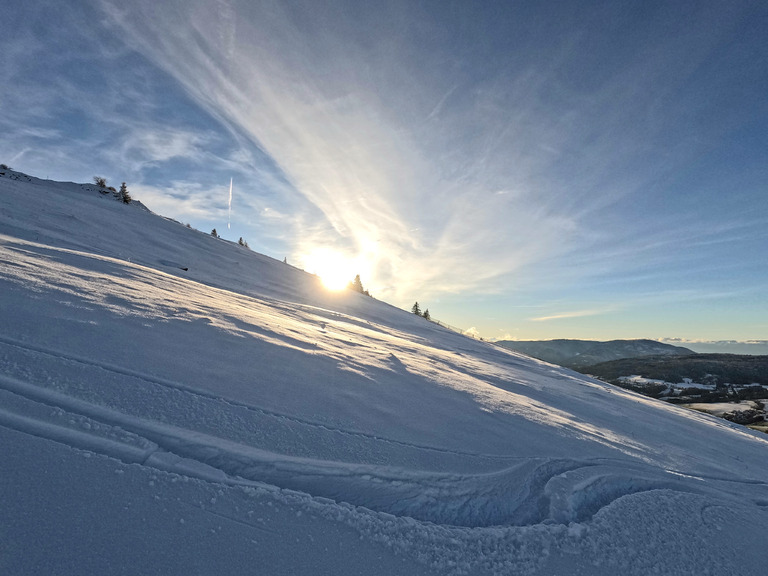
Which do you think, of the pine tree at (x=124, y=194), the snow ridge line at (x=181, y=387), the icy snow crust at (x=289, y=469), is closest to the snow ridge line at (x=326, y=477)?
the icy snow crust at (x=289, y=469)

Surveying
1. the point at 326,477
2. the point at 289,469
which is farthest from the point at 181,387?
the point at 326,477

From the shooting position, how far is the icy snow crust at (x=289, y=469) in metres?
1.91

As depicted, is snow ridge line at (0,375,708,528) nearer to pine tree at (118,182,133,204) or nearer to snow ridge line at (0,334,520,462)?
snow ridge line at (0,334,520,462)

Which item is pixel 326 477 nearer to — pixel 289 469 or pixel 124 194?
pixel 289 469

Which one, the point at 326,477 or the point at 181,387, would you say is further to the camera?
the point at 181,387

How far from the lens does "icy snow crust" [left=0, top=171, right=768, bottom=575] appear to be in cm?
191

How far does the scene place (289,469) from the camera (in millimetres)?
2691

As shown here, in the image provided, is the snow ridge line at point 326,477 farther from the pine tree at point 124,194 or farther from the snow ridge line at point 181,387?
the pine tree at point 124,194

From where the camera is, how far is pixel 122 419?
2672 mm

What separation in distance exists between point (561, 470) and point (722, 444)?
6.41m

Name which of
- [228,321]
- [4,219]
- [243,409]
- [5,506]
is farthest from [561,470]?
[4,219]

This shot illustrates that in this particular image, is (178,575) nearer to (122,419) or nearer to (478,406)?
(122,419)

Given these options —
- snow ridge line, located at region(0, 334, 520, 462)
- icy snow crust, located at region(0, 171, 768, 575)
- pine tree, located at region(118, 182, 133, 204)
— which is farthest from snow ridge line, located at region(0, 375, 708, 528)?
pine tree, located at region(118, 182, 133, 204)

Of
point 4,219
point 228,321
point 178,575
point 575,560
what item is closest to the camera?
point 178,575
